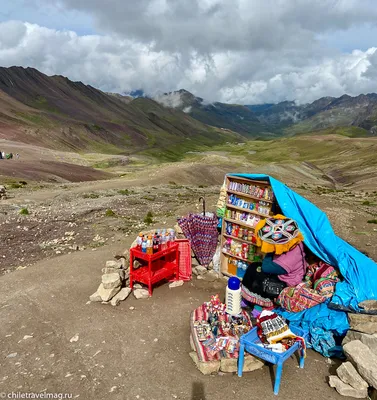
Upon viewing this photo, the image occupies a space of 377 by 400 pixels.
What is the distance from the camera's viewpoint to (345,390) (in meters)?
6.33

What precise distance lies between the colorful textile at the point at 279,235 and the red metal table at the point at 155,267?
3.01 m

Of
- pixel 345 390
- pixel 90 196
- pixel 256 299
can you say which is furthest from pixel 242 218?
pixel 90 196

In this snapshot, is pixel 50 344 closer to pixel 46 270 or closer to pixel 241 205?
pixel 46 270

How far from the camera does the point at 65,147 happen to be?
115 m

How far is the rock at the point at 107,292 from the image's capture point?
31.3ft

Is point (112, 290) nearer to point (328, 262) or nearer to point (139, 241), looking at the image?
point (139, 241)

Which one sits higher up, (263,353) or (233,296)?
(233,296)

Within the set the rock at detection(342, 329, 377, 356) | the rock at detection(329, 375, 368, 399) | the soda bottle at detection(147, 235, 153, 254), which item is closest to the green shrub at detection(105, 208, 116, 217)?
the soda bottle at detection(147, 235, 153, 254)

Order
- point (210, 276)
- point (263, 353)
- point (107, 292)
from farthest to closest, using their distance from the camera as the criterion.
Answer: point (210, 276) → point (107, 292) → point (263, 353)

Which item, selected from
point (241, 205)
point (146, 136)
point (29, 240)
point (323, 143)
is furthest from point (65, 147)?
point (323, 143)

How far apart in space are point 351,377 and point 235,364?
219cm

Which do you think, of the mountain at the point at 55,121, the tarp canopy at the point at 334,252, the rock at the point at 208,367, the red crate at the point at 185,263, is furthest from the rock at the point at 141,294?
the mountain at the point at 55,121

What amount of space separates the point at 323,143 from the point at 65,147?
138720mm

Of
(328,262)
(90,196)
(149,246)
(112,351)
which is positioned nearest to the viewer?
(112,351)
